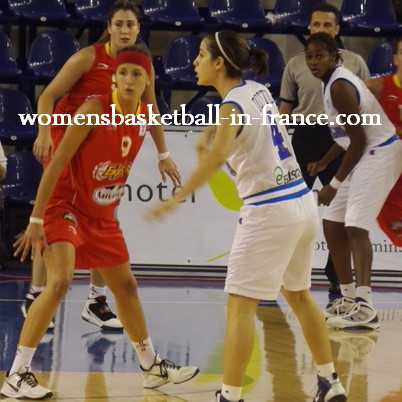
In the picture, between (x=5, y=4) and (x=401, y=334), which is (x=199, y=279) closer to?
(x=401, y=334)

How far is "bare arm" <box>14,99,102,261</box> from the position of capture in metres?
4.73

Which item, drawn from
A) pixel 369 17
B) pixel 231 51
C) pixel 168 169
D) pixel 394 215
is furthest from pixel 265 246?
pixel 369 17

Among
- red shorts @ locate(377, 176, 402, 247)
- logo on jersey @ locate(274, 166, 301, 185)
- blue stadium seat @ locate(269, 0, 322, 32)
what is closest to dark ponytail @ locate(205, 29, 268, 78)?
logo on jersey @ locate(274, 166, 301, 185)

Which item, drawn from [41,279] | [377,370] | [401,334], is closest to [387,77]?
[401,334]

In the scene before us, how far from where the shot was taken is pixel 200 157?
489cm

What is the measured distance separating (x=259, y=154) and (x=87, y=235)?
3.67 ft

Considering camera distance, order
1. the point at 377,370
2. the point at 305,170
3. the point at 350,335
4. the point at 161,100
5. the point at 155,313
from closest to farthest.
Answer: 1. the point at 377,370
2. the point at 350,335
3. the point at 155,313
4. the point at 305,170
5. the point at 161,100

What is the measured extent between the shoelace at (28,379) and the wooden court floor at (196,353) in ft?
0.37

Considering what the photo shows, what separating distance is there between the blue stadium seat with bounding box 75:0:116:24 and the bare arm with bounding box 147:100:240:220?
5993 mm

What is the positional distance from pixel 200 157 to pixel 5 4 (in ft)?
19.8

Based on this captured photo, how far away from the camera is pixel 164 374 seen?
512 cm

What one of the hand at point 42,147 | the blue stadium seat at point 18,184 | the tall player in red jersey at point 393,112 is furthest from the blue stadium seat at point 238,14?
the hand at point 42,147

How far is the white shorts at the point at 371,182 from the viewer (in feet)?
22.4

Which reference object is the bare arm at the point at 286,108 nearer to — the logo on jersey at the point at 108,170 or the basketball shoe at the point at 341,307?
the basketball shoe at the point at 341,307
